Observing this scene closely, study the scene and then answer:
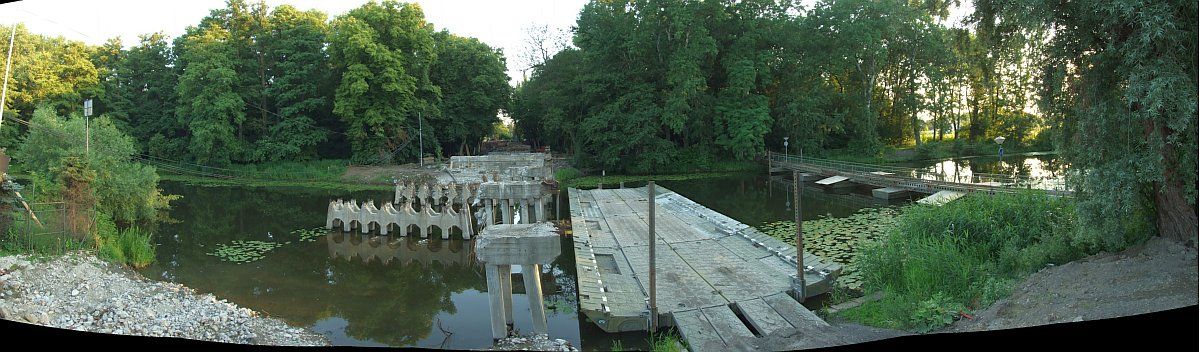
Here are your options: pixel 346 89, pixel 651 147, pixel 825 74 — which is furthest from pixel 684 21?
pixel 346 89

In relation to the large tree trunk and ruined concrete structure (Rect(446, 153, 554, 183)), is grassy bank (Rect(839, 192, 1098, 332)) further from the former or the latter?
ruined concrete structure (Rect(446, 153, 554, 183))

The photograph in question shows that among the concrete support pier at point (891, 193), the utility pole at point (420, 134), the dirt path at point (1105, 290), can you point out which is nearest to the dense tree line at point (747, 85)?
the utility pole at point (420, 134)

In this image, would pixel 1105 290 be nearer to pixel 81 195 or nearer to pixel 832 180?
pixel 81 195

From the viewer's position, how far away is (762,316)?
19.2ft

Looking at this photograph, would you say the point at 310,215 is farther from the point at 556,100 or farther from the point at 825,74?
the point at 825,74

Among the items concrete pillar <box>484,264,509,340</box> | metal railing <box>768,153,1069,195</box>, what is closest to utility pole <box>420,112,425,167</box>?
metal railing <box>768,153,1069,195</box>

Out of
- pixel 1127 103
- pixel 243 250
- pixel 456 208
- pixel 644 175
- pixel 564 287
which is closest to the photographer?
pixel 1127 103

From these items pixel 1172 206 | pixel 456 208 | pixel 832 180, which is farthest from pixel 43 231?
pixel 832 180

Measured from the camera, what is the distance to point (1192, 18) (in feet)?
14.1

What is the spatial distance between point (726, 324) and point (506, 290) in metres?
2.03

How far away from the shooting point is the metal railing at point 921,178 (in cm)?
1289

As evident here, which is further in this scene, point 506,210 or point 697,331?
point 506,210

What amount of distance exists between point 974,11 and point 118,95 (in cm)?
2694

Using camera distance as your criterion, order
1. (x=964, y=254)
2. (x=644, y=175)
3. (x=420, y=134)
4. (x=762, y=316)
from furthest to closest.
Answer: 1. (x=420, y=134)
2. (x=644, y=175)
3. (x=964, y=254)
4. (x=762, y=316)
